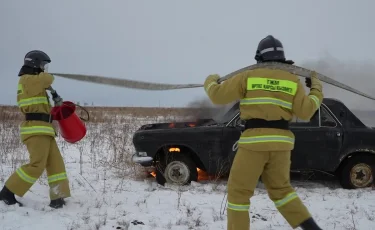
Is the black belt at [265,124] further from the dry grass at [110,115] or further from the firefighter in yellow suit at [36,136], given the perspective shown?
the dry grass at [110,115]

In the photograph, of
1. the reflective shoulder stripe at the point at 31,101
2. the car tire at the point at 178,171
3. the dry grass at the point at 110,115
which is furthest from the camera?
the dry grass at the point at 110,115

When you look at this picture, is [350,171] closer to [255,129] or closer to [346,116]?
[346,116]

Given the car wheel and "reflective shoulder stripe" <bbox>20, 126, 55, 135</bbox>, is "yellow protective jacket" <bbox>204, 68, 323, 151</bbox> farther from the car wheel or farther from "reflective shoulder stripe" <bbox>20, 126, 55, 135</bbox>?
the car wheel

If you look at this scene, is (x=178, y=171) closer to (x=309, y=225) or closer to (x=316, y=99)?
(x=309, y=225)

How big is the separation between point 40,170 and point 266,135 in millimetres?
2882

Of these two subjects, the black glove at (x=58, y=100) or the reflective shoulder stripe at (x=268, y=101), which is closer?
the reflective shoulder stripe at (x=268, y=101)

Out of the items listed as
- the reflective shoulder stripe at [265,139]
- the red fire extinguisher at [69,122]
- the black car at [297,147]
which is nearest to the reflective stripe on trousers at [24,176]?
the red fire extinguisher at [69,122]

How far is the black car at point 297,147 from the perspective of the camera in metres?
5.96

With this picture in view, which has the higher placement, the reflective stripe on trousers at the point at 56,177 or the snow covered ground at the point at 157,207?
the reflective stripe on trousers at the point at 56,177

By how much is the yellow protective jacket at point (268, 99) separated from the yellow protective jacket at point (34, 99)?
2383 mm

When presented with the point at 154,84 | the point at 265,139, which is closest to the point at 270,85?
the point at 265,139

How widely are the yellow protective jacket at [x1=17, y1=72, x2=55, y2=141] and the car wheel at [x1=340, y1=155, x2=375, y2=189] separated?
4643mm

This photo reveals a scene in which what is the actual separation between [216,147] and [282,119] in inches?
110

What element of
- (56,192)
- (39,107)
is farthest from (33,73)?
(56,192)
